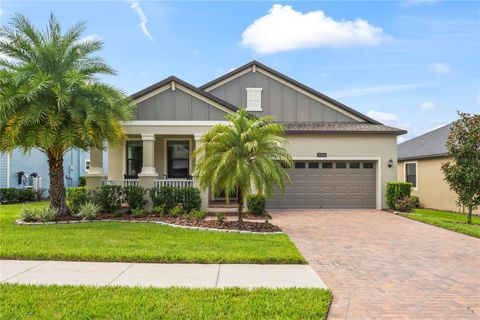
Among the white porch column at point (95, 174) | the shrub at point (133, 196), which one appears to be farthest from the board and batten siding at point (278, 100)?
the shrub at point (133, 196)

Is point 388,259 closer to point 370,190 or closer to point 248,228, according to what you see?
point 248,228

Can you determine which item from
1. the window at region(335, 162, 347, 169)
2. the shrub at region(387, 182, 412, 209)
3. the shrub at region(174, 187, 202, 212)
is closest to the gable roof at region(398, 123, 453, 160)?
the shrub at region(387, 182, 412, 209)

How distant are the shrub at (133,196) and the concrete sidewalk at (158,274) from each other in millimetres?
7175

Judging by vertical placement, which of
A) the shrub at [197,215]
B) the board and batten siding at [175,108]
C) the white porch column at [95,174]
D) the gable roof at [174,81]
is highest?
the gable roof at [174,81]

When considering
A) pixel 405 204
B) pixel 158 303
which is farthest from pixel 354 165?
pixel 158 303

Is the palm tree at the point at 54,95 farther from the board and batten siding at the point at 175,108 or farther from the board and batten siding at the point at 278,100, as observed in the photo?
the board and batten siding at the point at 278,100

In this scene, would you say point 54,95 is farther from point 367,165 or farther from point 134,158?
point 367,165

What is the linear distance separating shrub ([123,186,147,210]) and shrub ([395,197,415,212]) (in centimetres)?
1080

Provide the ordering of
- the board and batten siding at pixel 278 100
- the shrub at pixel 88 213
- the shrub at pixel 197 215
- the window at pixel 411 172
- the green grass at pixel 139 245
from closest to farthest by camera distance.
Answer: the green grass at pixel 139 245 < the shrub at pixel 88 213 < the shrub at pixel 197 215 < the board and batten siding at pixel 278 100 < the window at pixel 411 172

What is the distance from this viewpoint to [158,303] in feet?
15.4

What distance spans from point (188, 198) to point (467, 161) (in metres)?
10.4

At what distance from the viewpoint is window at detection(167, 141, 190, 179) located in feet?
57.0

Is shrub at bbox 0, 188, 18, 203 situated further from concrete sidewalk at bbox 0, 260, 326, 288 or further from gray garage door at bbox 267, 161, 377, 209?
concrete sidewalk at bbox 0, 260, 326, 288

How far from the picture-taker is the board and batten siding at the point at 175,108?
15016 mm
